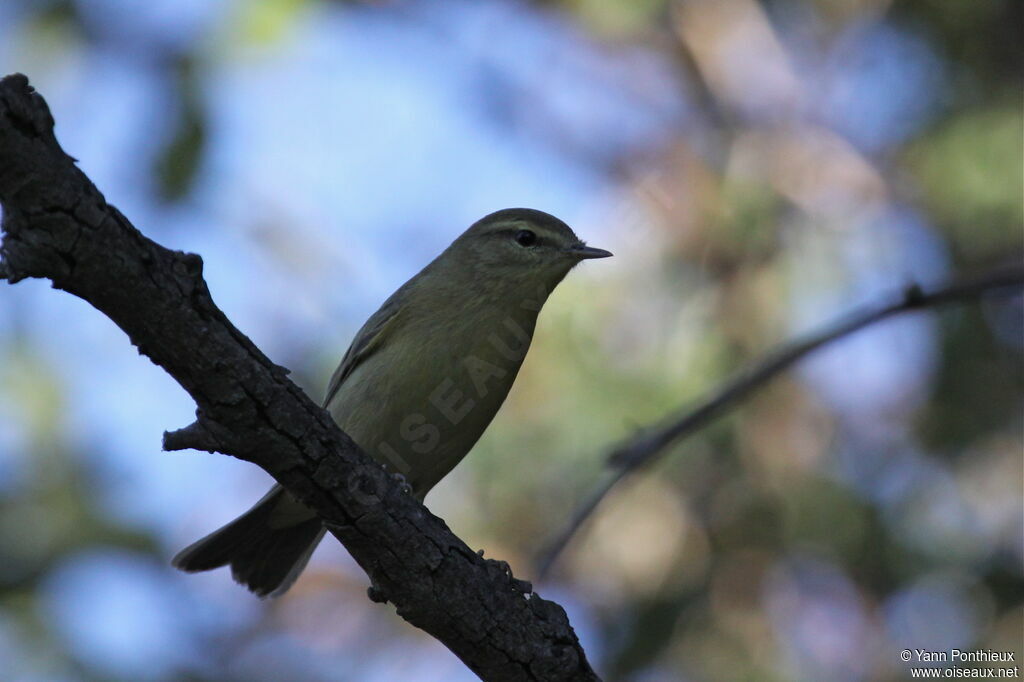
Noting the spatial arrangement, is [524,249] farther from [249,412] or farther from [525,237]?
[249,412]

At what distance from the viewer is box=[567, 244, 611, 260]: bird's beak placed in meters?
6.06

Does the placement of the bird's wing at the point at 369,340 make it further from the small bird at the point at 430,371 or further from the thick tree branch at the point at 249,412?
the thick tree branch at the point at 249,412

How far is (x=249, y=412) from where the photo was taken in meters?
3.48

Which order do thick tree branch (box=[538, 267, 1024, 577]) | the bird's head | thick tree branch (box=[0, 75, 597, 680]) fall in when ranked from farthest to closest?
1. the bird's head
2. thick tree branch (box=[538, 267, 1024, 577])
3. thick tree branch (box=[0, 75, 597, 680])

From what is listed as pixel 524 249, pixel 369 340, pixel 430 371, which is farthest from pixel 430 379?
pixel 524 249

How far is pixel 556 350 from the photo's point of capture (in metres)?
7.87

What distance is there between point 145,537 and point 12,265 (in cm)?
503

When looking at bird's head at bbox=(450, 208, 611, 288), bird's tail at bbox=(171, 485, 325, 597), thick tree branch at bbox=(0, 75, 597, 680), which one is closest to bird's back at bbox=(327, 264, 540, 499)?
bird's head at bbox=(450, 208, 611, 288)

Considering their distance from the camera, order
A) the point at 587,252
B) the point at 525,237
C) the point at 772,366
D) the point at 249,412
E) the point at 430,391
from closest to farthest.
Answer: the point at 249,412 → the point at 772,366 → the point at 430,391 → the point at 587,252 → the point at 525,237

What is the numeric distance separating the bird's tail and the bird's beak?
6.20ft

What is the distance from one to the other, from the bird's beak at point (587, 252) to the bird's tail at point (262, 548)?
189 centimetres

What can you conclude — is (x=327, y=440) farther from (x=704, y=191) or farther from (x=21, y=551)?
(x=704, y=191)

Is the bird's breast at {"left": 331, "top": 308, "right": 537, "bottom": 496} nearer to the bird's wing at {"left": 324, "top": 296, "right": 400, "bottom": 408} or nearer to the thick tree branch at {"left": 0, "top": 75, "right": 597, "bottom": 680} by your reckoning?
the bird's wing at {"left": 324, "top": 296, "right": 400, "bottom": 408}

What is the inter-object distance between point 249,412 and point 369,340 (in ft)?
7.14
